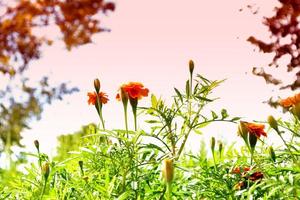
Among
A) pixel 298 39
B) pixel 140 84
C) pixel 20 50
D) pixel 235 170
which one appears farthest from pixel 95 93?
pixel 20 50

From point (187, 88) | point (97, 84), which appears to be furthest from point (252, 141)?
point (97, 84)

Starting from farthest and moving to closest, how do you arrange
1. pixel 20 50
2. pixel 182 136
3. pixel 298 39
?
pixel 20 50 → pixel 298 39 → pixel 182 136

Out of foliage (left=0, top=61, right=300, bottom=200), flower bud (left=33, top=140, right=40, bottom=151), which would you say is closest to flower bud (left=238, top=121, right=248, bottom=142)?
foliage (left=0, top=61, right=300, bottom=200)

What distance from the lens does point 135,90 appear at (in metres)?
2.04

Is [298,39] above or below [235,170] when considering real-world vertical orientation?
above

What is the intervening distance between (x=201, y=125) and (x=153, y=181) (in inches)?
11.1

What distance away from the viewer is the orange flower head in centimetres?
202

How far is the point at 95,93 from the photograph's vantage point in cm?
229

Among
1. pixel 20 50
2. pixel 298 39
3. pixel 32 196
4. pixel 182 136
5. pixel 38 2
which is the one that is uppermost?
pixel 38 2

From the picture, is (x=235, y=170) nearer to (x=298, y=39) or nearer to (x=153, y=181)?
(x=153, y=181)

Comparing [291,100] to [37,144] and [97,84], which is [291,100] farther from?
[37,144]

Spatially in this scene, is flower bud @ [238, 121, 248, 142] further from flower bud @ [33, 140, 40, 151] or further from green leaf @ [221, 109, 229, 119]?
flower bud @ [33, 140, 40, 151]

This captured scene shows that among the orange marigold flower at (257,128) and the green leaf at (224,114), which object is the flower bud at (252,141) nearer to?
the orange marigold flower at (257,128)

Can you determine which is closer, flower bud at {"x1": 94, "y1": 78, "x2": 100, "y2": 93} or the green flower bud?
the green flower bud
